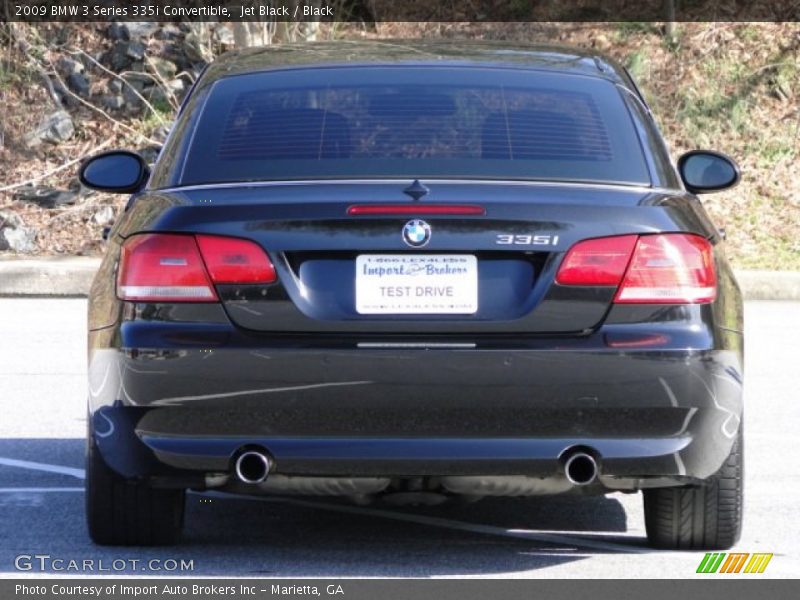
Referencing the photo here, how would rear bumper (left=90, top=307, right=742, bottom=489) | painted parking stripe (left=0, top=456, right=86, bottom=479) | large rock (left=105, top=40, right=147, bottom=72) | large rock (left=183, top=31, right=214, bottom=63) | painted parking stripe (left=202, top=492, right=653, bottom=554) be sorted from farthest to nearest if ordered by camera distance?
large rock (left=183, top=31, right=214, bottom=63), large rock (left=105, top=40, right=147, bottom=72), painted parking stripe (left=0, top=456, right=86, bottom=479), painted parking stripe (left=202, top=492, right=653, bottom=554), rear bumper (left=90, top=307, right=742, bottom=489)

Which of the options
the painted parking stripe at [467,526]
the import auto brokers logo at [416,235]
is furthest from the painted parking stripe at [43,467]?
the import auto brokers logo at [416,235]

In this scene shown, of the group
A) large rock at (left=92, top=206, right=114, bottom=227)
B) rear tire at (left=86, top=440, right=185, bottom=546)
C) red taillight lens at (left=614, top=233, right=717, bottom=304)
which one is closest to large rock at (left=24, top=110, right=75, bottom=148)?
large rock at (left=92, top=206, right=114, bottom=227)

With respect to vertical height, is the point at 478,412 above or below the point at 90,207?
above

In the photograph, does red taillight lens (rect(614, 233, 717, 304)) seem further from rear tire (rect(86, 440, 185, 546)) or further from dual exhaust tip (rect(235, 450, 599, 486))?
rear tire (rect(86, 440, 185, 546))

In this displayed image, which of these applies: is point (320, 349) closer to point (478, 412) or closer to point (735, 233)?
point (478, 412)

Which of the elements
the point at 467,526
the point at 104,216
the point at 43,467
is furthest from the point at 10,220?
the point at 467,526

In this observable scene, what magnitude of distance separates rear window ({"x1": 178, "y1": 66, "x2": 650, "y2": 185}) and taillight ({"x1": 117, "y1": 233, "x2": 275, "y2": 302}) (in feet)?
1.28

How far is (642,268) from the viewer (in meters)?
5.16

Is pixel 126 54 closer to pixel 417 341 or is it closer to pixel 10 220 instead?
pixel 10 220

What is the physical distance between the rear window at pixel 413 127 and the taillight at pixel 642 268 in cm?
39

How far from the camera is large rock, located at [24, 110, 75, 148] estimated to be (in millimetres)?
19156

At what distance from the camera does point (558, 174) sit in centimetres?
550
